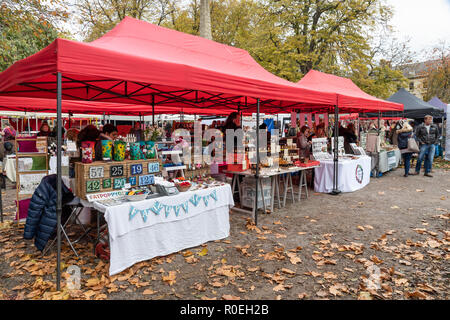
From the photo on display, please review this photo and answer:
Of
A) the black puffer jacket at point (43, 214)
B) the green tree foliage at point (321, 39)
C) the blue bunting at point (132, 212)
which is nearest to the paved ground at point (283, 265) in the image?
the black puffer jacket at point (43, 214)

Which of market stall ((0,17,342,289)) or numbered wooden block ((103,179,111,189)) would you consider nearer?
market stall ((0,17,342,289))

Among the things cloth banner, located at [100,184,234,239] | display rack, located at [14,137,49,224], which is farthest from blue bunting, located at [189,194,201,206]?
display rack, located at [14,137,49,224]

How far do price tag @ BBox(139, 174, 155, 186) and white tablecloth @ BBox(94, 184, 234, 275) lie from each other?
44cm

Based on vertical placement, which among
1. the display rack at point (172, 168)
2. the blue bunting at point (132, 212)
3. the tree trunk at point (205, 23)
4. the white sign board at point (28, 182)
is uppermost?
the tree trunk at point (205, 23)

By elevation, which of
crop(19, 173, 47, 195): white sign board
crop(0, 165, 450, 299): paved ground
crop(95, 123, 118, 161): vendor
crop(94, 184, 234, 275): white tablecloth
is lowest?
crop(0, 165, 450, 299): paved ground

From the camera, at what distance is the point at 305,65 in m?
15.9

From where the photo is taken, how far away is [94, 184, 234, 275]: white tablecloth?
3291 millimetres

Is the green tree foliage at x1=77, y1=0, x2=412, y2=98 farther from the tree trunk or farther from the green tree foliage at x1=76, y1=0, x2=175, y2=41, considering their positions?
the tree trunk

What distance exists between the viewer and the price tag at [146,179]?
3.95 meters

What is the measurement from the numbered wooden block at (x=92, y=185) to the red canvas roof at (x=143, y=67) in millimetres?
1127

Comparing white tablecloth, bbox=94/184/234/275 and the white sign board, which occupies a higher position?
the white sign board

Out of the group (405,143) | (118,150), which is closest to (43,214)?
(118,150)

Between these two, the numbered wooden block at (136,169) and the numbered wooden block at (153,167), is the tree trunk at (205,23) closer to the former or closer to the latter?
the numbered wooden block at (153,167)
